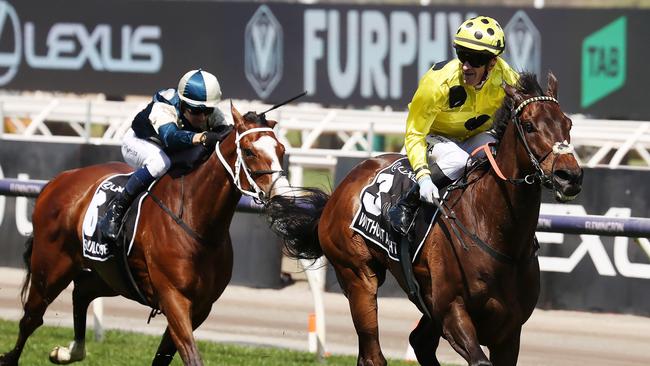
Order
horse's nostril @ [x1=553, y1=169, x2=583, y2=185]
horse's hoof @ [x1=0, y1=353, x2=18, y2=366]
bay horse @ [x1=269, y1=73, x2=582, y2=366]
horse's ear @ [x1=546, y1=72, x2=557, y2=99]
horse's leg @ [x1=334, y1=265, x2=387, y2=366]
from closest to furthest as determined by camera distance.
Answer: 1. horse's nostril @ [x1=553, y1=169, x2=583, y2=185]
2. bay horse @ [x1=269, y1=73, x2=582, y2=366]
3. horse's ear @ [x1=546, y1=72, x2=557, y2=99]
4. horse's leg @ [x1=334, y1=265, x2=387, y2=366]
5. horse's hoof @ [x1=0, y1=353, x2=18, y2=366]

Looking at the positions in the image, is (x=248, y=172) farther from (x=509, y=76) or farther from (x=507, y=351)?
(x=507, y=351)

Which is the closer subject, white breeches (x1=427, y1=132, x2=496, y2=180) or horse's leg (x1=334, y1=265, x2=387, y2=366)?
white breeches (x1=427, y1=132, x2=496, y2=180)

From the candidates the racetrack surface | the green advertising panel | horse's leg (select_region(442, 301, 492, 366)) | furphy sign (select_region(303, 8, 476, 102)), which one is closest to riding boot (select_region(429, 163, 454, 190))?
horse's leg (select_region(442, 301, 492, 366))

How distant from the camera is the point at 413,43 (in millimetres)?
15094

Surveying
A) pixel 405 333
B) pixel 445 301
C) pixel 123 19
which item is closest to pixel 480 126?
pixel 445 301

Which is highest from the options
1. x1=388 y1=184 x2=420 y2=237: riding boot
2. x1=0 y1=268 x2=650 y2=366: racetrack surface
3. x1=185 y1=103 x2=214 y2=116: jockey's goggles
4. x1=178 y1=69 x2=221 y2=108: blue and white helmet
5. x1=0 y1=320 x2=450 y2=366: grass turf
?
x1=178 y1=69 x2=221 y2=108: blue and white helmet

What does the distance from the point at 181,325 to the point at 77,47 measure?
10935 millimetres

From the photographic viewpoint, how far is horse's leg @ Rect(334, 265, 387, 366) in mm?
6773

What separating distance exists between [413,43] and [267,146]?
29.1ft

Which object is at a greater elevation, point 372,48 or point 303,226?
point 372,48

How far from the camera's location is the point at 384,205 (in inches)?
266

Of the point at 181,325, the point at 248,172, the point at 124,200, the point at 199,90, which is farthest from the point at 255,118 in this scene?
the point at 181,325

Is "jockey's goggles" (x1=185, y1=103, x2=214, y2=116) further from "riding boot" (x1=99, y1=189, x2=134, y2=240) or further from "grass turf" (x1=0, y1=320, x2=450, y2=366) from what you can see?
"grass turf" (x1=0, y1=320, x2=450, y2=366)

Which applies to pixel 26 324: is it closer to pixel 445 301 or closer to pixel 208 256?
pixel 208 256
